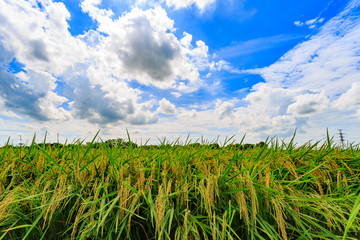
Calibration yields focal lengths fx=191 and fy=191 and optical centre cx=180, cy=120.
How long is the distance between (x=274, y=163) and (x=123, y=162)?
2.47 meters

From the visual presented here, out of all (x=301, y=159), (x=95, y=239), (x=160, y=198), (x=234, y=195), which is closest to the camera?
(x=160, y=198)

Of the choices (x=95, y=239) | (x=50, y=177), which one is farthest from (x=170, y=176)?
(x=50, y=177)

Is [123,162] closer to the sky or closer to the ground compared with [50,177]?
closer to the sky

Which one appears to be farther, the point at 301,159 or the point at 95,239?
the point at 301,159

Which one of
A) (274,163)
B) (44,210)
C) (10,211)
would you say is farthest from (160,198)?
(274,163)

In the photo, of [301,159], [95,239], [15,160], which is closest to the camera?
[95,239]

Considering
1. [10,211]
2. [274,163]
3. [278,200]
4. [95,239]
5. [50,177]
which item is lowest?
[95,239]

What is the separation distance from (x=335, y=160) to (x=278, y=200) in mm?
2378

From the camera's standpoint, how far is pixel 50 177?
270 cm

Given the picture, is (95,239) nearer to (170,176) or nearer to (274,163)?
(170,176)

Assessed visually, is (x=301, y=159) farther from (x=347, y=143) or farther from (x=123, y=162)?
(x=123, y=162)

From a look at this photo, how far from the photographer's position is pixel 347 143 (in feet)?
15.6

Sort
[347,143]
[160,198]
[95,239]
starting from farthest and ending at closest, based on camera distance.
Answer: [347,143] < [95,239] < [160,198]

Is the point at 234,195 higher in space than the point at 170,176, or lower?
lower
